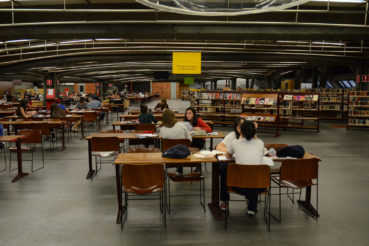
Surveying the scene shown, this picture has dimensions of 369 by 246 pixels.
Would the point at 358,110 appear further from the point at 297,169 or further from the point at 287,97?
the point at 297,169

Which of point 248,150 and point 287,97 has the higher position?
point 287,97

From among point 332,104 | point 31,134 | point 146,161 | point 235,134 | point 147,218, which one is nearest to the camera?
point 146,161

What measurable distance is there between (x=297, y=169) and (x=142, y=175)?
1.85m

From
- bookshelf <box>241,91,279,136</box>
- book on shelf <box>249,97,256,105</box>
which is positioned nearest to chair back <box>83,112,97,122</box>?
bookshelf <box>241,91,279,136</box>

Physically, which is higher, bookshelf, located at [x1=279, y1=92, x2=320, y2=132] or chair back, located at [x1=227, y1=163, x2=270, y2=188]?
bookshelf, located at [x1=279, y1=92, x2=320, y2=132]

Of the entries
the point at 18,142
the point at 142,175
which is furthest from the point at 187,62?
the point at 142,175

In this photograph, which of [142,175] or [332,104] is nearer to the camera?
[142,175]

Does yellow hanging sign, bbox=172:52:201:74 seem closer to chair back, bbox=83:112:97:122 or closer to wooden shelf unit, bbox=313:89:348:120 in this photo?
chair back, bbox=83:112:97:122

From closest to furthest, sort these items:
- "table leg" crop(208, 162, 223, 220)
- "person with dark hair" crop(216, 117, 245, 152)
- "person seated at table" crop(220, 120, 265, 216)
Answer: "person seated at table" crop(220, 120, 265, 216)
"table leg" crop(208, 162, 223, 220)
"person with dark hair" crop(216, 117, 245, 152)

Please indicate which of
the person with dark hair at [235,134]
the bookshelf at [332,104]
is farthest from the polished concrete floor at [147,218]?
the bookshelf at [332,104]

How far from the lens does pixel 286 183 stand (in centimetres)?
394

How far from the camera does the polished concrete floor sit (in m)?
3.40

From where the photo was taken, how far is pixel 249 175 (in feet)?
11.3

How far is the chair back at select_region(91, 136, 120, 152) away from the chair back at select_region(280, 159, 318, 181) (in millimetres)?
2952
